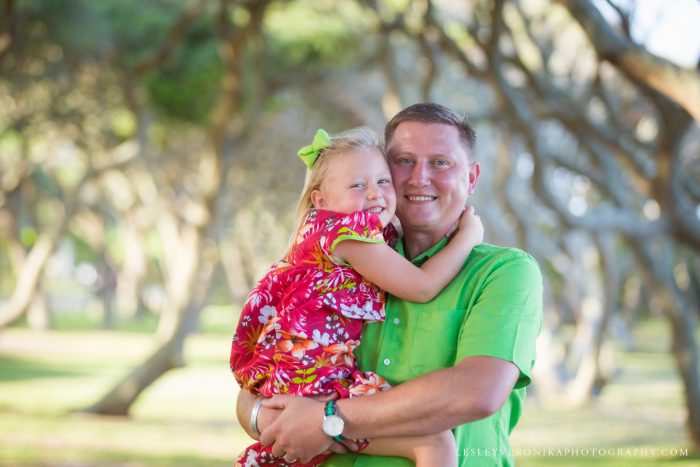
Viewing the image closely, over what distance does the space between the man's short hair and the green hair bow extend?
0.25 m

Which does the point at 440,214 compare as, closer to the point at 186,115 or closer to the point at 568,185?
the point at 186,115

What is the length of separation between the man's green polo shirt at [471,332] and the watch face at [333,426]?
0.19 metres

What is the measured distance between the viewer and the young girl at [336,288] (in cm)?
328

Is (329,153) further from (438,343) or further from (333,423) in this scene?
(333,423)

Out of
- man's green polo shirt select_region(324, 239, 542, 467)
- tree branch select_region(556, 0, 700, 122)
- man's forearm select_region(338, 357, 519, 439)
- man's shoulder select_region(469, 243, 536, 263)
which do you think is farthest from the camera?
tree branch select_region(556, 0, 700, 122)

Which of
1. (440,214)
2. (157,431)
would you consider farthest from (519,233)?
(440,214)

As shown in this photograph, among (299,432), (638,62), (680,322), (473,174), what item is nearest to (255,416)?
(299,432)

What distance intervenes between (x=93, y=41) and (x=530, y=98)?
25.2ft

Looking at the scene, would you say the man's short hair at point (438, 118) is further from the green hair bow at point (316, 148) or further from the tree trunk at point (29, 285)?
the tree trunk at point (29, 285)

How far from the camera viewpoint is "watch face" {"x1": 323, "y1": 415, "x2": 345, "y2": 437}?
3.10 m

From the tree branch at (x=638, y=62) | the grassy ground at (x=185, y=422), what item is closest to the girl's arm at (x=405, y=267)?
the tree branch at (x=638, y=62)

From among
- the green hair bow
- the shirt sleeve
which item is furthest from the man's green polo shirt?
the green hair bow

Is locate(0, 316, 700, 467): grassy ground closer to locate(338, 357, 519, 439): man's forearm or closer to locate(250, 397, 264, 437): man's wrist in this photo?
locate(250, 397, 264, 437): man's wrist

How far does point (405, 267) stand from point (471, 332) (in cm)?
35
